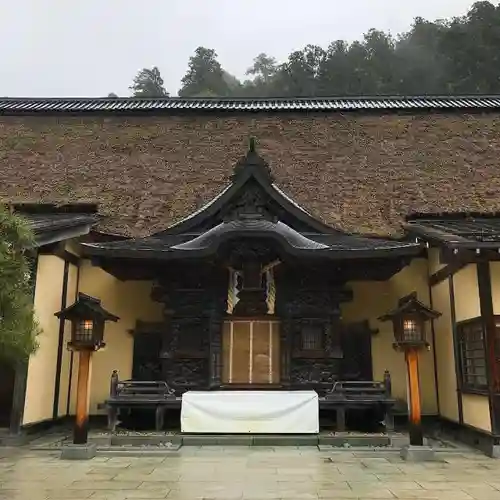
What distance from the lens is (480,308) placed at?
24.5 ft

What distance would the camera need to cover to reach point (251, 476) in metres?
5.58

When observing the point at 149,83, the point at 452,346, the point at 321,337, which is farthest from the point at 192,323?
the point at 149,83

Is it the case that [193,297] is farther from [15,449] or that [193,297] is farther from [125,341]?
[15,449]

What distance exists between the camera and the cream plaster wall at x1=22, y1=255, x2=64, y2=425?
26.4 feet

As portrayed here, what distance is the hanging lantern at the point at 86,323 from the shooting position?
23.5 ft

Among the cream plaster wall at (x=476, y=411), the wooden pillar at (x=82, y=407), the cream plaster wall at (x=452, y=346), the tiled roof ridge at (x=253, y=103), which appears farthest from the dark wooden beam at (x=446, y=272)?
the tiled roof ridge at (x=253, y=103)

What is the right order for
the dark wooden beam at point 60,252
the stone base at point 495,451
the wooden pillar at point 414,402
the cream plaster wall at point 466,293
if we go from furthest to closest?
1. the dark wooden beam at point 60,252
2. the cream plaster wall at point 466,293
3. the wooden pillar at point 414,402
4. the stone base at point 495,451

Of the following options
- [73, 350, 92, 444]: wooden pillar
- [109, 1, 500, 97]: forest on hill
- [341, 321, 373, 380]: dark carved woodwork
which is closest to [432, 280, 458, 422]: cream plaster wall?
[341, 321, 373, 380]: dark carved woodwork

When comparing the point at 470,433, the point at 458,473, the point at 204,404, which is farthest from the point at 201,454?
the point at 470,433

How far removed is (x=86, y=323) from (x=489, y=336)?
5.82 m

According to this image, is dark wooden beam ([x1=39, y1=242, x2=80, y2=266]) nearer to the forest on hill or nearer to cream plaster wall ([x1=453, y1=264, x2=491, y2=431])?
cream plaster wall ([x1=453, y1=264, x2=491, y2=431])

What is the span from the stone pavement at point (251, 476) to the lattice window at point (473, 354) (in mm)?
1175

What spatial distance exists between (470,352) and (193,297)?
482 cm

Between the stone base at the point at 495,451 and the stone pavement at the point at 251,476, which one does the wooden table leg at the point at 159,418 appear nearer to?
the stone pavement at the point at 251,476
